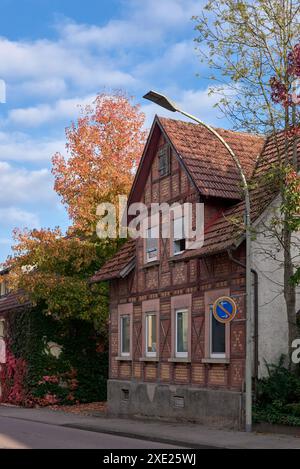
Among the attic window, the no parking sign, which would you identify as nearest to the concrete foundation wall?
the no parking sign

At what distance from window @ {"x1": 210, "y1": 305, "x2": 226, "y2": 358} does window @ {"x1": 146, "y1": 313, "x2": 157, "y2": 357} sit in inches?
145

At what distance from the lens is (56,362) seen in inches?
1232

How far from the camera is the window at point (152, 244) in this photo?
81.1 ft

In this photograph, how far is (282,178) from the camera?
18.0 meters

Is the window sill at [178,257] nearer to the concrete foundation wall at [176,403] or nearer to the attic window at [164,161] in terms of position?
the attic window at [164,161]

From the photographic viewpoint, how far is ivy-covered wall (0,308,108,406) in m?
31.0

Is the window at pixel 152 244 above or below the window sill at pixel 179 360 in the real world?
above

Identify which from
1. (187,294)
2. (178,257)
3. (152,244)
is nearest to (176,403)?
(187,294)

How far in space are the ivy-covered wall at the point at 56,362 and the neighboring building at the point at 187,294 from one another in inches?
190

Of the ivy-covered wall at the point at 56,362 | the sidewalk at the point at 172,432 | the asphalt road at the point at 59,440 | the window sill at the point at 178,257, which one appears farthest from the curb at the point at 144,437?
the ivy-covered wall at the point at 56,362

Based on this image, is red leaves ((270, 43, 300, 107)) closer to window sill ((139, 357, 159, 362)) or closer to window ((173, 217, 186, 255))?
window ((173, 217, 186, 255))

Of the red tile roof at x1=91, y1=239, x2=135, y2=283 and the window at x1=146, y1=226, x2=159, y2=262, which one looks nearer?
the window at x1=146, y1=226, x2=159, y2=262

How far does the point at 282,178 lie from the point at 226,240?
2483 millimetres
